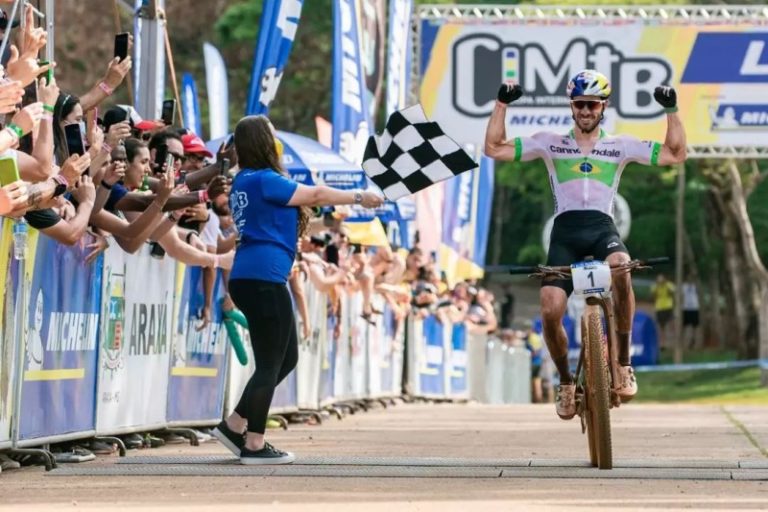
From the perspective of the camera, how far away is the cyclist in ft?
37.6

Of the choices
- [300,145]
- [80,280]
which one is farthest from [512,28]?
[80,280]

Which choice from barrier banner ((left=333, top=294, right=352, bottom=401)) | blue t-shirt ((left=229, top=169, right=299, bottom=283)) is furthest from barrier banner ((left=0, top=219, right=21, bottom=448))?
barrier banner ((left=333, top=294, right=352, bottom=401))

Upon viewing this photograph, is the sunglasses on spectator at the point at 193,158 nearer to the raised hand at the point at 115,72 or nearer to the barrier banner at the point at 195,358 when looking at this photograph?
the barrier banner at the point at 195,358

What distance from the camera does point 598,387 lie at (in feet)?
35.5

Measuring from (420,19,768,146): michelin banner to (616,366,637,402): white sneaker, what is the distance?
18.6 meters

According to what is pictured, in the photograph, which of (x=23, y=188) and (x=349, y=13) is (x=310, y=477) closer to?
(x=23, y=188)

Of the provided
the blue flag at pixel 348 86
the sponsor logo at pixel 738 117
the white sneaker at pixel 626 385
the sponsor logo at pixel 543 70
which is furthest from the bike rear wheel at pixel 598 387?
the sponsor logo at pixel 738 117

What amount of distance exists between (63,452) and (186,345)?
2.59 metres

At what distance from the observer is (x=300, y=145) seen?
65.0 ft

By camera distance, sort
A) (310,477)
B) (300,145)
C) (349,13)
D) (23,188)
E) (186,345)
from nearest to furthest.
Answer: (23,188), (310,477), (186,345), (300,145), (349,13)

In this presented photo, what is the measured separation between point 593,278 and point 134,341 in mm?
3659

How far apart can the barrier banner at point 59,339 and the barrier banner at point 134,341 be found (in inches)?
Answer: 9.1

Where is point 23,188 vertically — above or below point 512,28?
below

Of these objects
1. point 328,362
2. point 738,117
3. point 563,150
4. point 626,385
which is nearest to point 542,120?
point 738,117
